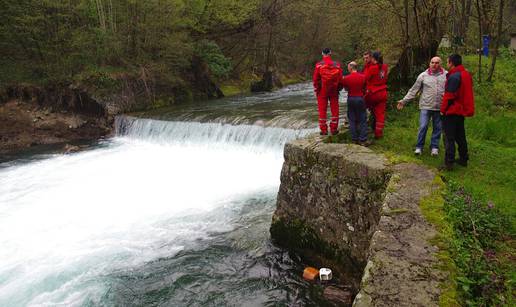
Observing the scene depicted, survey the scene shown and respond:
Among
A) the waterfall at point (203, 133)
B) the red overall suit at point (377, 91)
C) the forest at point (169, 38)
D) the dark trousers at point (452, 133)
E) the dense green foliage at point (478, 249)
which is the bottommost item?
the waterfall at point (203, 133)

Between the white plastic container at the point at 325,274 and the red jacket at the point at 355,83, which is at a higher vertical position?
the red jacket at the point at 355,83

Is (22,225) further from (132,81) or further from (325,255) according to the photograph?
(132,81)

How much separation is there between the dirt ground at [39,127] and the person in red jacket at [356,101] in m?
14.7

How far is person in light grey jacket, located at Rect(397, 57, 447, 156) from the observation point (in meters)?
6.70

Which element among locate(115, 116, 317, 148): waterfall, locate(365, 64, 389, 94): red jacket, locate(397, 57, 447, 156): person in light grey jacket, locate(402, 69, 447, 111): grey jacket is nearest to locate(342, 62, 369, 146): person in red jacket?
locate(365, 64, 389, 94): red jacket

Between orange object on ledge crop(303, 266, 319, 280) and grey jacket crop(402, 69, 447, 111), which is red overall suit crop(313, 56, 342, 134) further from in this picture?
orange object on ledge crop(303, 266, 319, 280)

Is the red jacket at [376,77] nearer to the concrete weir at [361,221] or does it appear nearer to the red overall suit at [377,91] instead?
the red overall suit at [377,91]

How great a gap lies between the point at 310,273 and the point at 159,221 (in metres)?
4.11

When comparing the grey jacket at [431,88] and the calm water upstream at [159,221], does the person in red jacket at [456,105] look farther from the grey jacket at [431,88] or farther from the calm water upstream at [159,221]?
the calm water upstream at [159,221]

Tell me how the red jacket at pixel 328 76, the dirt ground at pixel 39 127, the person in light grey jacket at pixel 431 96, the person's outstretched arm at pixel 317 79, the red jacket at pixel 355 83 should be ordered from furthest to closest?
the dirt ground at pixel 39 127 → the person's outstretched arm at pixel 317 79 → the red jacket at pixel 328 76 → the red jacket at pixel 355 83 → the person in light grey jacket at pixel 431 96

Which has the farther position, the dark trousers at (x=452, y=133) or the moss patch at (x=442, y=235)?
the dark trousers at (x=452, y=133)

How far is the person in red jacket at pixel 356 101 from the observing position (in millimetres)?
7234

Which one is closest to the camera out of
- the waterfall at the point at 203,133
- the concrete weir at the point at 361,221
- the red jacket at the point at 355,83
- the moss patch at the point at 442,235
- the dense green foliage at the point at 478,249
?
the moss patch at the point at 442,235

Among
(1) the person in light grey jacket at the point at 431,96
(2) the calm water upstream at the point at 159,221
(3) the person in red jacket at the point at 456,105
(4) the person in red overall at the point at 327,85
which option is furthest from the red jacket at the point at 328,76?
(2) the calm water upstream at the point at 159,221
